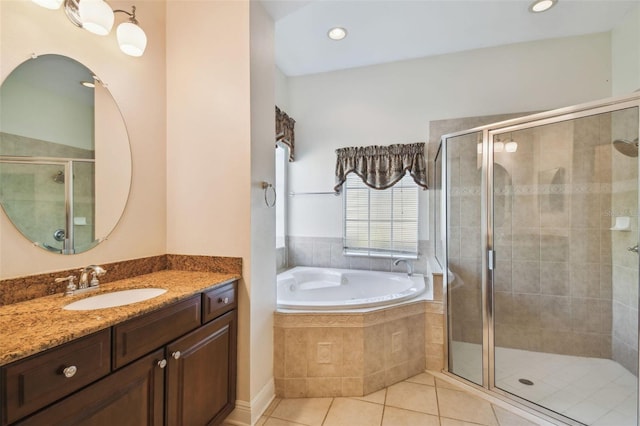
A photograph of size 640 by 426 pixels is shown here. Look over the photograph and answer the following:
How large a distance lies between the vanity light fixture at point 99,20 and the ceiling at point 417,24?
2.72 feet

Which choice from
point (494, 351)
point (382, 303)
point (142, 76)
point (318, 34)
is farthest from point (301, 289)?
point (318, 34)

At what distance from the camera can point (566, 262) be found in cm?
240

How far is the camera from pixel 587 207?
2.31 meters

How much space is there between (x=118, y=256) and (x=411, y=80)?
3087 mm

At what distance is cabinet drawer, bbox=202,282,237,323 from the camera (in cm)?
139

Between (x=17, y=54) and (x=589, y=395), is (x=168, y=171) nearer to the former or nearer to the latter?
(x=17, y=54)

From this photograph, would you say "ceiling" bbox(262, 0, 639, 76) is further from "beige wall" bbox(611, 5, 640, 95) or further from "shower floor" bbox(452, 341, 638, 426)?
"shower floor" bbox(452, 341, 638, 426)

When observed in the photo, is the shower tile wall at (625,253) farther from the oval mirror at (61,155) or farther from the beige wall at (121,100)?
the oval mirror at (61,155)

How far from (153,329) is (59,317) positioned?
0.30 m

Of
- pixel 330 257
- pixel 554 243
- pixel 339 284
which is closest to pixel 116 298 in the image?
pixel 339 284

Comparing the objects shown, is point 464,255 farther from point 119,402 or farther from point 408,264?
point 119,402

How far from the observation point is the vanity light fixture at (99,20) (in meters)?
1.16

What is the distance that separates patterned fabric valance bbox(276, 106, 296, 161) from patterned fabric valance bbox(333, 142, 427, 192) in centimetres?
54

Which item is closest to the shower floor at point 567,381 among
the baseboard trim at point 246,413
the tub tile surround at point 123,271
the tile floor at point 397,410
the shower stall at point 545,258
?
the shower stall at point 545,258
